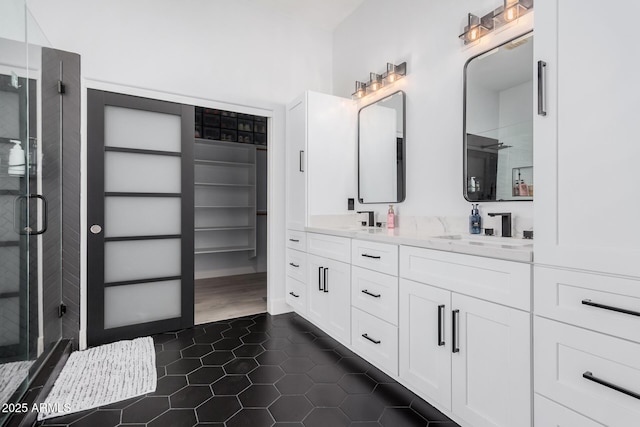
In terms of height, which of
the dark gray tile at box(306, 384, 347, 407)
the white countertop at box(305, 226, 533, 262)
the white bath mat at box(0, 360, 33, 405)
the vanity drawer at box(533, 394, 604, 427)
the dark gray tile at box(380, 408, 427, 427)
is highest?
the white countertop at box(305, 226, 533, 262)

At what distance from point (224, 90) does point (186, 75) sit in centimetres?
35

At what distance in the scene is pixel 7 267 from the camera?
6.22 ft

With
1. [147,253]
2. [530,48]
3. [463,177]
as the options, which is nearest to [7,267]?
[147,253]

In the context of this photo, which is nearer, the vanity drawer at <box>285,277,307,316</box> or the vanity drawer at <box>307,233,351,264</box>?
the vanity drawer at <box>307,233,351,264</box>

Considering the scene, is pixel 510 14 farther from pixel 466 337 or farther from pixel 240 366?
pixel 240 366

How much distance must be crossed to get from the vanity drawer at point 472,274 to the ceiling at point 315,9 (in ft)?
8.94

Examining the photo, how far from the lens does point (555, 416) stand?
119 cm

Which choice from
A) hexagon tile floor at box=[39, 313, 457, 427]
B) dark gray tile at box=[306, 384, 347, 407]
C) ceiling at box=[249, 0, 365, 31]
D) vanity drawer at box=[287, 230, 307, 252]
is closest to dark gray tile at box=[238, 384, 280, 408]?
hexagon tile floor at box=[39, 313, 457, 427]

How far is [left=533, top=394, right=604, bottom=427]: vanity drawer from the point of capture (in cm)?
112

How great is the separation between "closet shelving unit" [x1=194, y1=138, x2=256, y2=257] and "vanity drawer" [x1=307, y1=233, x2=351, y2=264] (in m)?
2.39

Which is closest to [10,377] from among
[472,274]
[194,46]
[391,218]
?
[472,274]

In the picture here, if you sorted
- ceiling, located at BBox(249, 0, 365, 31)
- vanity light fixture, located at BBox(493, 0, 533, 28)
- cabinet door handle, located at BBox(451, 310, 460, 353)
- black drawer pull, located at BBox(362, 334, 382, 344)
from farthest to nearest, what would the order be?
1. ceiling, located at BBox(249, 0, 365, 31)
2. black drawer pull, located at BBox(362, 334, 382, 344)
3. vanity light fixture, located at BBox(493, 0, 533, 28)
4. cabinet door handle, located at BBox(451, 310, 460, 353)

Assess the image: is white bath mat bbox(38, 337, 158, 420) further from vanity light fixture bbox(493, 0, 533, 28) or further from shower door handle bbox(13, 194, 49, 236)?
vanity light fixture bbox(493, 0, 533, 28)

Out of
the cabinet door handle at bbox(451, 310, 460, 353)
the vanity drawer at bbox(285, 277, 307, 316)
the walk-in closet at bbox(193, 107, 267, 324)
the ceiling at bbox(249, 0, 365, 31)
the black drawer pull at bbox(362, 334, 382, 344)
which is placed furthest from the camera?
the walk-in closet at bbox(193, 107, 267, 324)
